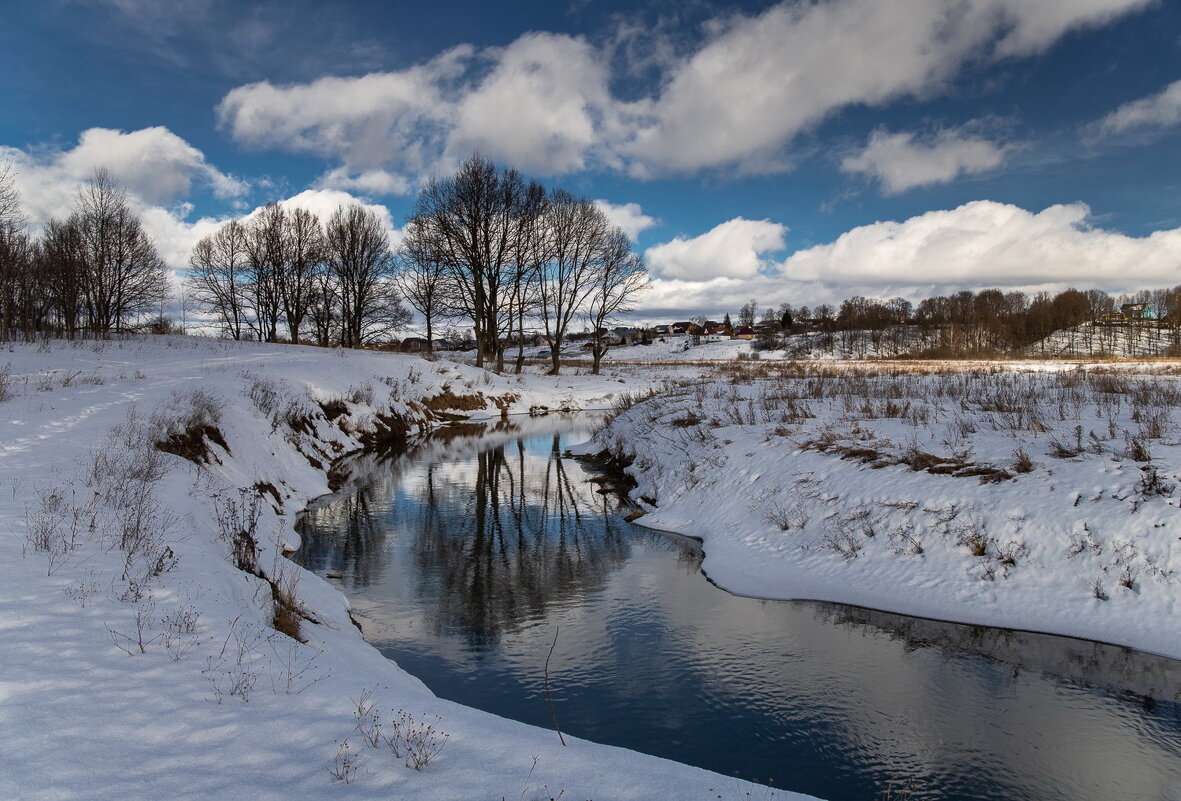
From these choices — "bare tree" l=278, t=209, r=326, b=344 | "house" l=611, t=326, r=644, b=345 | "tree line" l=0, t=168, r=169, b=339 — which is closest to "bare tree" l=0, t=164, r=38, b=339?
"tree line" l=0, t=168, r=169, b=339

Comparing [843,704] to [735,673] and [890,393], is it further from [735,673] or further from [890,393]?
[890,393]

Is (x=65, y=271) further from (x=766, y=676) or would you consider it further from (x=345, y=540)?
(x=766, y=676)

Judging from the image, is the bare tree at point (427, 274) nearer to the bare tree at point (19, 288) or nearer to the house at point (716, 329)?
the bare tree at point (19, 288)

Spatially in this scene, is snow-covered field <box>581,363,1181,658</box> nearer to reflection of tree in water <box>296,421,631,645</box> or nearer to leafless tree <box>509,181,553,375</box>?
reflection of tree in water <box>296,421,631,645</box>

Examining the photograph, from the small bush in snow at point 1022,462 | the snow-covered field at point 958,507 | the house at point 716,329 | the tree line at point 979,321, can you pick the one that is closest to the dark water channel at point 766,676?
the snow-covered field at point 958,507

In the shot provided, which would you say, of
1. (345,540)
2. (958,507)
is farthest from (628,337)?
(958,507)

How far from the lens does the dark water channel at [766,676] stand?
5199 mm

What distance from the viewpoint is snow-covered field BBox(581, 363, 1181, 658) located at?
7711 millimetres

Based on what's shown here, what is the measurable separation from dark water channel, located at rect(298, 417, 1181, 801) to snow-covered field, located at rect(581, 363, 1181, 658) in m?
0.57

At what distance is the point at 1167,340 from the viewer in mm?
80562

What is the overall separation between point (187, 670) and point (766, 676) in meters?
5.37

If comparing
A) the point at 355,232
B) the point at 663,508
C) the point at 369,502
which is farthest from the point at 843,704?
the point at 355,232

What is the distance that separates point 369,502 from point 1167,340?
4118 inches

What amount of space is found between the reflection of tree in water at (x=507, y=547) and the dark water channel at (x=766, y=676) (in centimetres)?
6
